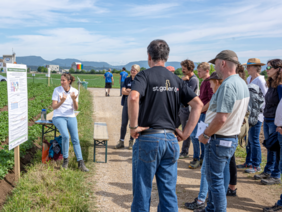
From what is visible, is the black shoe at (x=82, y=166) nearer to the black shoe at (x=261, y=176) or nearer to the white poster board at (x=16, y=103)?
the white poster board at (x=16, y=103)

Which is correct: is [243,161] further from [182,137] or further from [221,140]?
[182,137]

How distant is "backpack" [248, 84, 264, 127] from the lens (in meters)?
4.82

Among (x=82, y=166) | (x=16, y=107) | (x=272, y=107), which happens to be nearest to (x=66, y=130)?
(x=82, y=166)

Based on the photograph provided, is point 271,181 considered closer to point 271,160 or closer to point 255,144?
point 271,160

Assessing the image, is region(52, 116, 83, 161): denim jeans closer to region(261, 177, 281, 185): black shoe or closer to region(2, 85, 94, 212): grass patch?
region(2, 85, 94, 212): grass patch

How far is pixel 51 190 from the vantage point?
4141mm

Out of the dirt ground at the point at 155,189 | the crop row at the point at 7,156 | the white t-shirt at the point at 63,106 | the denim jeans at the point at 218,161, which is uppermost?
the white t-shirt at the point at 63,106

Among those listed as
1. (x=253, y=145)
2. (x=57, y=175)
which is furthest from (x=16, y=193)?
(x=253, y=145)

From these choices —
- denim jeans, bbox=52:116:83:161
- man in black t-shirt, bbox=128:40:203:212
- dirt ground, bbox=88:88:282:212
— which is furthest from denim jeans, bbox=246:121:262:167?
denim jeans, bbox=52:116:83:161

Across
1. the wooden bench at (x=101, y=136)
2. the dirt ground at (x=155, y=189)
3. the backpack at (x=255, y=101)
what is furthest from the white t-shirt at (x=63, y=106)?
the backpack at (x=255, y=101)

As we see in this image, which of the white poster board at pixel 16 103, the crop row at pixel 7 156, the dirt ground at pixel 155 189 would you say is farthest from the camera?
the crop row at pixel 7 156

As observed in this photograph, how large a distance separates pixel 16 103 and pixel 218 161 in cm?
361

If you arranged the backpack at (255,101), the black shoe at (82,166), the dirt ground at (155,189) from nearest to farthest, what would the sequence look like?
the dirt ground at (155,189)
the backpack at (255,101)
the black shoe at (82,166)

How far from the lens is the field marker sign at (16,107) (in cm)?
430
